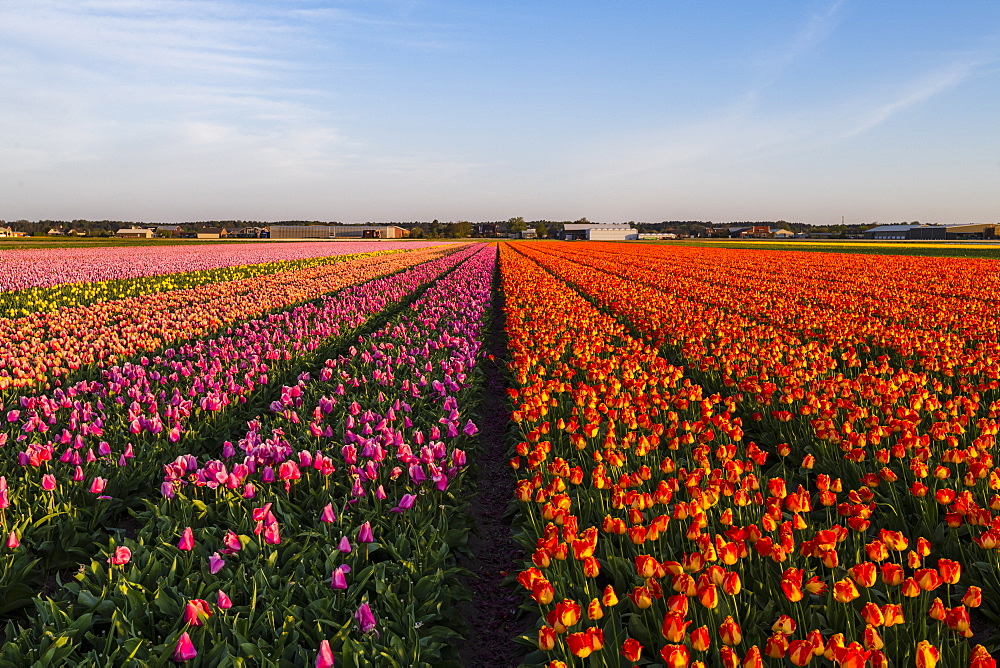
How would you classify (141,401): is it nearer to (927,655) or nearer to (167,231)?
(927,655)

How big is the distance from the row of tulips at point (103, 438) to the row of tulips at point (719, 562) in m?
2.83

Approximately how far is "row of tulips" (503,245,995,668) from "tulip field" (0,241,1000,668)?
0.02 m

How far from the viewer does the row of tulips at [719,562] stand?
2.12m

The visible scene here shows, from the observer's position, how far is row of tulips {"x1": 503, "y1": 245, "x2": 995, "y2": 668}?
6.95 feet

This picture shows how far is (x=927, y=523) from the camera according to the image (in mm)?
3588

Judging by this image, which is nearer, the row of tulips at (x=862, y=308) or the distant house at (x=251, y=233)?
the row of tulips at (x=862, y=308)

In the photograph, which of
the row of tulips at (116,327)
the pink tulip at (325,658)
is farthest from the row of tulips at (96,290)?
the pink tulip at (325,658)

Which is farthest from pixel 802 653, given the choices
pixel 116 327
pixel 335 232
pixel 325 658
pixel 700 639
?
pixel 335 232

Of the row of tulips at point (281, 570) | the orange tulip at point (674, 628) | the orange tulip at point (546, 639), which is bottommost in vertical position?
the row of tulips at point (281, 570)

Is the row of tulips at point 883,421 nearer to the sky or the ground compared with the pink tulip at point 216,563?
nearer to the sky

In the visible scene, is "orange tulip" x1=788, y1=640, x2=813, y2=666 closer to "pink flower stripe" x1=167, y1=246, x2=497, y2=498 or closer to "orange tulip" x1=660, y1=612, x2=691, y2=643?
"orange tulip" x1=660, y1=612, x2=691, y2=643

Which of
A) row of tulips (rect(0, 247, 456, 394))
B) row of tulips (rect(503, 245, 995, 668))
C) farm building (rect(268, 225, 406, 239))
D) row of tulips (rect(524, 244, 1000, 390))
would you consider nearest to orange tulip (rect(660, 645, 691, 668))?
row of tulips (rect(503, 245, 995, 668))

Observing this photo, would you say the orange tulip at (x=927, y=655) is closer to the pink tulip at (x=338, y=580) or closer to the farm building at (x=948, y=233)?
the pink tulip at (x=338, y=580)

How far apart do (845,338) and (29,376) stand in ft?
33.3
